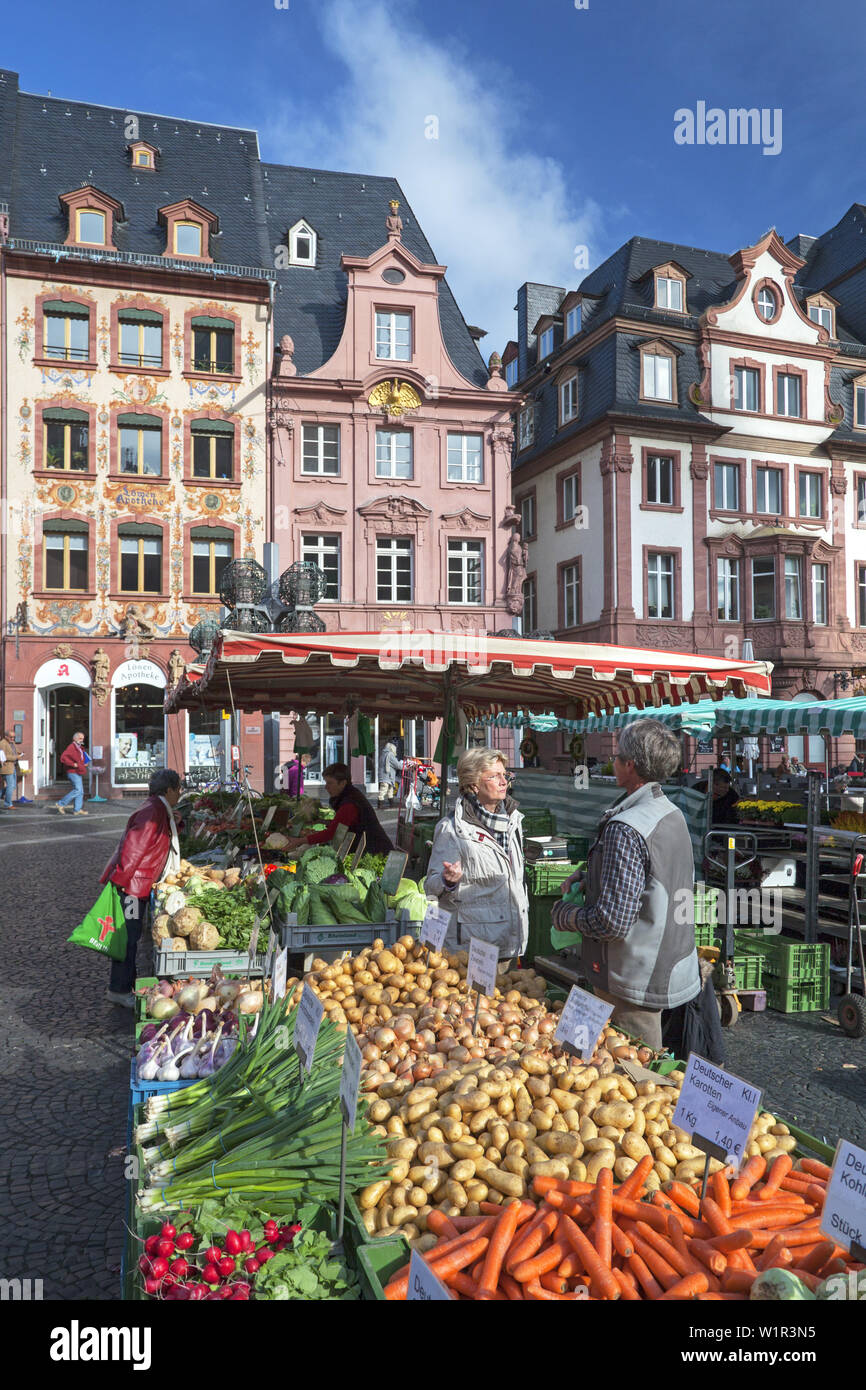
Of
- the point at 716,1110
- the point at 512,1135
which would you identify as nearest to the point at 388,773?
the point at 512,1135

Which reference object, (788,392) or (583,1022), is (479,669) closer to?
(583,1022)

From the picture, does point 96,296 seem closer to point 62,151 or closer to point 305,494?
point 62,151

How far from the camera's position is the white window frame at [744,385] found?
27906 millimetres

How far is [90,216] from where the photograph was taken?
80.3 feet

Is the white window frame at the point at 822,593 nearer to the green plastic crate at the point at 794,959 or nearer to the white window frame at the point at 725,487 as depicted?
the white window frame at the point at 725,487

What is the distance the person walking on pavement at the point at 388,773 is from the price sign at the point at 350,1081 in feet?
60.4

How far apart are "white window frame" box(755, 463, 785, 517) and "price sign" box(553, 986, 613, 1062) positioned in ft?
90.7

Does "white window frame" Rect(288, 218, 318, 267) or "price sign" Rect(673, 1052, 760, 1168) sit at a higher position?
"white window frame" Rect(288, 218, 318, 267)

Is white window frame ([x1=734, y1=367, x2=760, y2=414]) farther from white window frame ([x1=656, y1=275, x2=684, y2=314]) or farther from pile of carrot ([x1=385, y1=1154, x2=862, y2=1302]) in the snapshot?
pile of carrot ([x1=385, y1=1154, x2=862, y2=1302])

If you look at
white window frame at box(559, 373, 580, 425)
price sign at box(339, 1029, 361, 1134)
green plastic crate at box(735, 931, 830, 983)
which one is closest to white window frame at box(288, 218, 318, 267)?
white window frame at box(559, 373, 580, 425)

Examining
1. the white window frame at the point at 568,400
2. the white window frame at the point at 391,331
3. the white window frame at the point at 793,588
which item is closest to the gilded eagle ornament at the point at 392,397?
the white window frame at the point at 391,331

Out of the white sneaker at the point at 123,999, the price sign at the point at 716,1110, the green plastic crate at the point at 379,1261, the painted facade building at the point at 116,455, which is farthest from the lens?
the painted facade building at the point at 116,455

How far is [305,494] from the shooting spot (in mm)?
25234

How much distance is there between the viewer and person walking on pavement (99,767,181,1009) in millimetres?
6297
